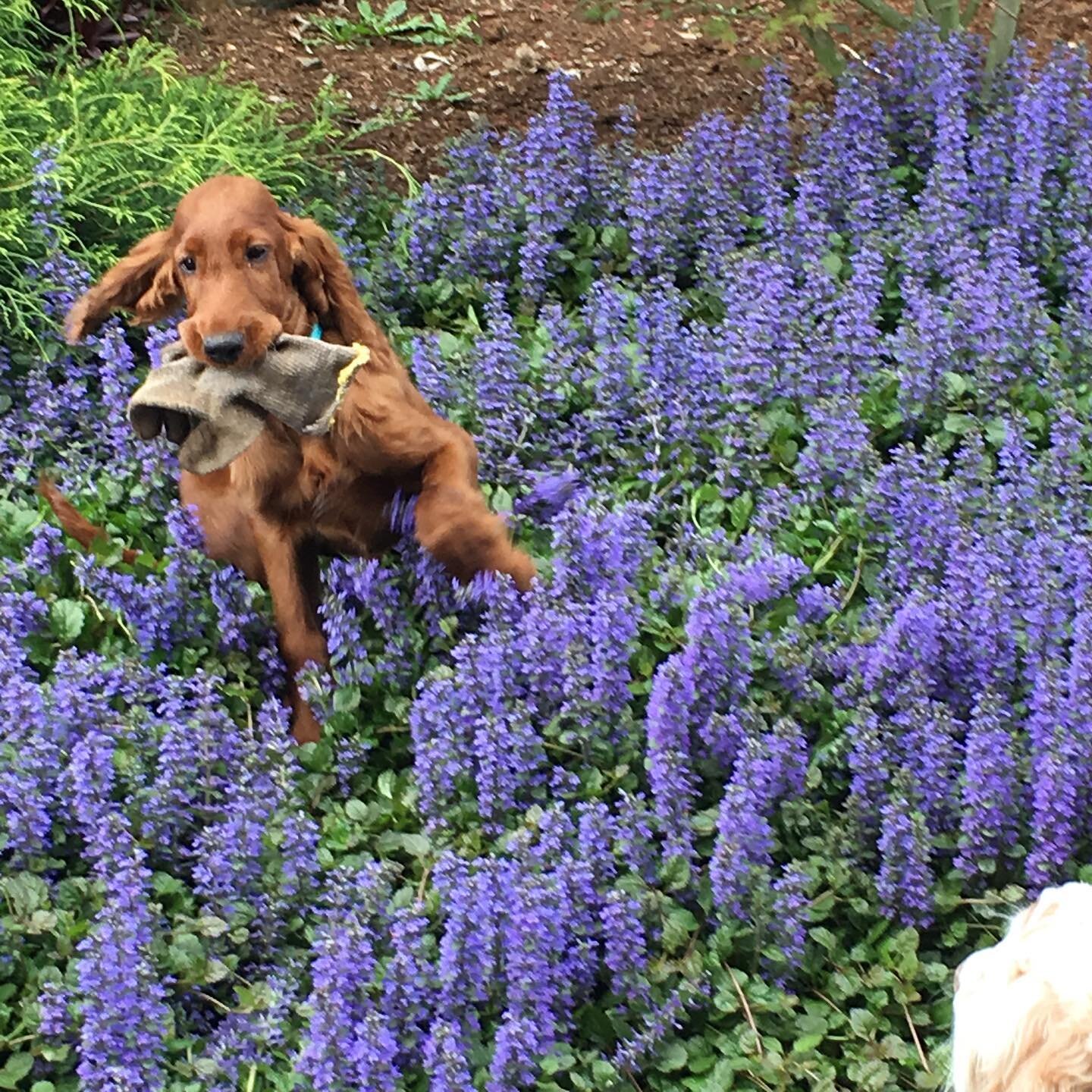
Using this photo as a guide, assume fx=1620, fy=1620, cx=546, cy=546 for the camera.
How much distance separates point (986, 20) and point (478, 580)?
3.43 meters

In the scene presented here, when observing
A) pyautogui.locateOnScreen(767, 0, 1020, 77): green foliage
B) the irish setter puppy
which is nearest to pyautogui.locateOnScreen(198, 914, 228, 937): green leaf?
the irish setter puppy

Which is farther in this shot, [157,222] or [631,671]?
[157,222]

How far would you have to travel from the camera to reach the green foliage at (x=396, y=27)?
17.8ft

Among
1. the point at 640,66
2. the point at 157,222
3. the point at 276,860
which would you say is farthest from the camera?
the point at 640,66

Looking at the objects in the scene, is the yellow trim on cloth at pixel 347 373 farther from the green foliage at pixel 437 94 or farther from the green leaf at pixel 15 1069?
the green foliage at pixel 437 94

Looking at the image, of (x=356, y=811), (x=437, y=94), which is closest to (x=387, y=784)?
(x=356, y=811)

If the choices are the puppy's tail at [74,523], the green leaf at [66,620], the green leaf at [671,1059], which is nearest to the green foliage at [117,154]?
the puppy's tail at [74,523]

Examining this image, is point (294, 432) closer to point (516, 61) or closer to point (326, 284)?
point (326, 284)

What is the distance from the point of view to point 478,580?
9.73 ft

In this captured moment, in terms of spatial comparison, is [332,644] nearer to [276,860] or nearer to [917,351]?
[276,860]

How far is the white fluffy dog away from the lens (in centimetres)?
173

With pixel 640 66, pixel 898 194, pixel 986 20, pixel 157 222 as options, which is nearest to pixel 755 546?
pixel 898 194

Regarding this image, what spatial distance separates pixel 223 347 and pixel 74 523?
2.89 feet

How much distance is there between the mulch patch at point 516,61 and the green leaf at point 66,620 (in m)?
2.02
